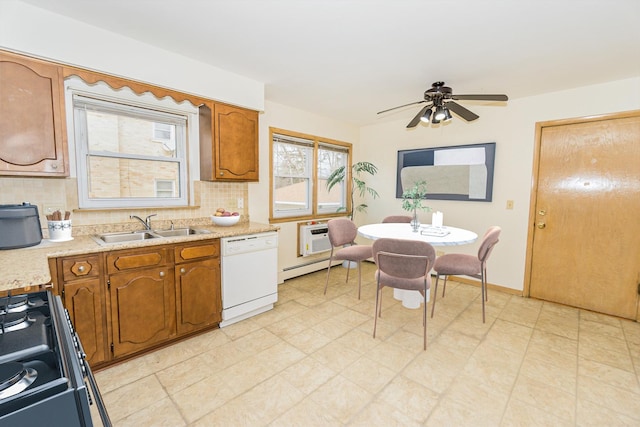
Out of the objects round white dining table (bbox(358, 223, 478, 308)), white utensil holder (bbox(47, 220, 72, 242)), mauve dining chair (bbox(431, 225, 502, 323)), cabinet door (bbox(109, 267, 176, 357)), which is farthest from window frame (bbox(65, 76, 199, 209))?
mauve dining chair (bbox(431, 225, 502, 323))

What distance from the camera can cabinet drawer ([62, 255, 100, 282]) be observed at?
1.84 metres

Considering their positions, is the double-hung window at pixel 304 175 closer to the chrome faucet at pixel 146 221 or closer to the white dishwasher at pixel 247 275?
the white dishwasher at pixel 247 275

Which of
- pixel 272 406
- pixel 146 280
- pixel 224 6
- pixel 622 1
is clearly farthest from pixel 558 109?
pixel 146 280

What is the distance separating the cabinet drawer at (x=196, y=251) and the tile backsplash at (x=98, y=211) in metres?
0.57

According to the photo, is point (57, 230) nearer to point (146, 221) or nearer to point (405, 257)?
point (146, 221)

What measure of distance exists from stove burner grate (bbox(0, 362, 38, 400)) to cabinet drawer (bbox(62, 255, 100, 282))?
146 centimetres

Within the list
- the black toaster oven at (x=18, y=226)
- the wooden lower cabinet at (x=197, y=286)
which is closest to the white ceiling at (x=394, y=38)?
the black toaster oven at (x=18, y=226)

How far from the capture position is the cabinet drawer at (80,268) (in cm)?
184

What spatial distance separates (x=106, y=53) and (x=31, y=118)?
68cm

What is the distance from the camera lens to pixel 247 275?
2756mm

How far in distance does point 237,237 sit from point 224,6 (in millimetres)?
1732

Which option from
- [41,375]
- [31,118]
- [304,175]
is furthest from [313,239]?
[41,375]

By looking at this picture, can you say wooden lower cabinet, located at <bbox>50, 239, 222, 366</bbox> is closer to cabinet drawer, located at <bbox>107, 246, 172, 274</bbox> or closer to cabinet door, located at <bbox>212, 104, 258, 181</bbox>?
cabinet drawer, located at <bbox>107, 246, 172, 274</bbox>

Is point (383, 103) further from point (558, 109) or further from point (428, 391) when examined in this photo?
point (428, 391)
